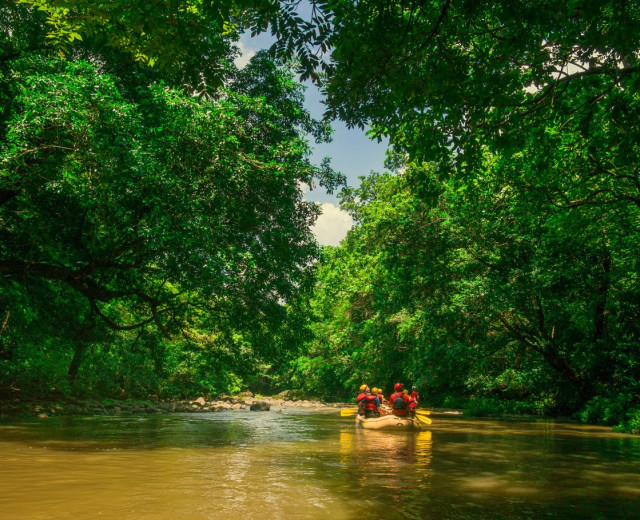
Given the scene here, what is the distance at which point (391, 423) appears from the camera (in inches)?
564

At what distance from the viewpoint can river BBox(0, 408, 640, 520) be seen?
499 centimetres

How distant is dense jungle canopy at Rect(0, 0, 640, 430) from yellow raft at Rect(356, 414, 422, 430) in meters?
3.86

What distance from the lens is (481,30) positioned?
729cm

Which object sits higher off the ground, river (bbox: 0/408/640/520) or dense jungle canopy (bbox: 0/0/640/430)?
dense jungle canopy (bbox: 0/0/640/430)

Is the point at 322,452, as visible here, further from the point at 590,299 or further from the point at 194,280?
the point at 590,299

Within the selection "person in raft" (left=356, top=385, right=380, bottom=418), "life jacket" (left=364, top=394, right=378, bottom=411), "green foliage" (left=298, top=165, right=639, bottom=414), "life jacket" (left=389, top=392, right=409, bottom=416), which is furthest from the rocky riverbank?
"life jacket" (left=389, top=392, right=409, bottom=416)

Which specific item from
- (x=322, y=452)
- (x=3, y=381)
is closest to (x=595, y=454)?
(x=322, y=452)

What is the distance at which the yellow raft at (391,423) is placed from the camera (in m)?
14.2

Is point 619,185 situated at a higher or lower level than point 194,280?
higher

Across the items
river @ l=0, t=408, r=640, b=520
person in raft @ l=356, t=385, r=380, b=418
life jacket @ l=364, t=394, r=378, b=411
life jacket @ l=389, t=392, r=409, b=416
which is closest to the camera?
river @ l=0, t=408, r=640, b=520

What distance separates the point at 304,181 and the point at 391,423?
8287 millimetres

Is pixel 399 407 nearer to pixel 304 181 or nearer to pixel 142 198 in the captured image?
pixel 304 181

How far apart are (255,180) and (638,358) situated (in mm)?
14058

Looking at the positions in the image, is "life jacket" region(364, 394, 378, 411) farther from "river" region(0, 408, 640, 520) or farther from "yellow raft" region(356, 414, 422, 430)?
"river" region(0, 408, 640, 520)
